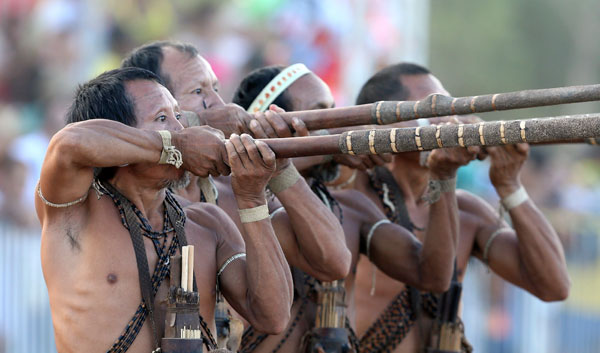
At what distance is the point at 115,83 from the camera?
4145mm

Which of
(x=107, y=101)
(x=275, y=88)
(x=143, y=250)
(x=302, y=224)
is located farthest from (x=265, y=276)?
(x=275, y=88)

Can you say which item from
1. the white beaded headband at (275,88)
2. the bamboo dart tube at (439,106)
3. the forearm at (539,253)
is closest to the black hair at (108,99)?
the bamboo dart tube at (439,106)

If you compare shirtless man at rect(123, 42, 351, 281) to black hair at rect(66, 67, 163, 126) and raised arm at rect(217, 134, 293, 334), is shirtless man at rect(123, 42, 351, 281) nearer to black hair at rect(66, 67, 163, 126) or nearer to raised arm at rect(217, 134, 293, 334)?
raised arm at rect(217, 134, 293, 334)

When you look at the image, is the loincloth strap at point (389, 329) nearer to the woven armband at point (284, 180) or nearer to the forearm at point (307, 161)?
the forearm at point (307, 161)

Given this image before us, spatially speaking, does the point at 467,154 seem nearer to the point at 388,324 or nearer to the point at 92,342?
the point at 388,324

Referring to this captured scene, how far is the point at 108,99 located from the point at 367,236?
198cm

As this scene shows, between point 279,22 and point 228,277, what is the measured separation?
8752 millimetres

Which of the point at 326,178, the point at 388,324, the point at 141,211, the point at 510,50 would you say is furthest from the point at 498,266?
the point at 510,50

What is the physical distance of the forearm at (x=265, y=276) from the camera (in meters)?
4.12

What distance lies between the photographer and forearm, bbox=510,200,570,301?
225 inches

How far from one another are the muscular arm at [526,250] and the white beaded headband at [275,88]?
55.4 inches

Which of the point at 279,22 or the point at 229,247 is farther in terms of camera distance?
the point at 279,22

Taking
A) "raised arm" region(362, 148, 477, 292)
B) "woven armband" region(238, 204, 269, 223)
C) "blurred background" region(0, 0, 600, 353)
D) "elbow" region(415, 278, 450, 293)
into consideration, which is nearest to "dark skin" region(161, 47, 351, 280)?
"woven armband" region(238, 204, 269, 223)

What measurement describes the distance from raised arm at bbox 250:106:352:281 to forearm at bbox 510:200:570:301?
1.36 m
